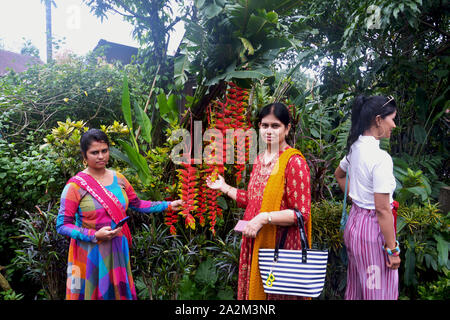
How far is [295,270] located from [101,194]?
114 cm

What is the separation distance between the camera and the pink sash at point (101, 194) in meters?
1.64

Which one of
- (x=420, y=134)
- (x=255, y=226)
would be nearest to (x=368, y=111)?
(x=255, y=226)

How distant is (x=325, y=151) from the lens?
3.11 metres

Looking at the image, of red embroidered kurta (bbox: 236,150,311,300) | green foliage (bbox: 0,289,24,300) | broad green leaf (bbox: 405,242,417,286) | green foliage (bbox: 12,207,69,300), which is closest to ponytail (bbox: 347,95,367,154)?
red embroidered kurta (bbox: 236,150,311,300)

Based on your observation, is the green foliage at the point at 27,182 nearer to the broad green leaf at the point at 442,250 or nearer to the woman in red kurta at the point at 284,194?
the woman in red kurta at the point at 284,194

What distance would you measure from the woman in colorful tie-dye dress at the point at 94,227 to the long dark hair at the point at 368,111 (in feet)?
4.83

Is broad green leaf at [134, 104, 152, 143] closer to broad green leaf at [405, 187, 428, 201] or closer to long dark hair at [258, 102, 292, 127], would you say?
long dark hair at [258, 102, 292, 127]

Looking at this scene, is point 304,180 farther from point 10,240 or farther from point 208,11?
point 10,240

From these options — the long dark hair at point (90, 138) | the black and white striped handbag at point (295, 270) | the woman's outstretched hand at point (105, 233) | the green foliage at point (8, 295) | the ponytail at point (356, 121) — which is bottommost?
the green foliage at point (8, 295)

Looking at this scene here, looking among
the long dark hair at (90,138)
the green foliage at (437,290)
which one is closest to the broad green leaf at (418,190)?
the green foliage at (437,290)

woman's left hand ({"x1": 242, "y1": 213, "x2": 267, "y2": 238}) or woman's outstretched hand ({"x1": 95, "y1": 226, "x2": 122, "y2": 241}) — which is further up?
woman's left hand ({"x1": 242, "y1": 213, "x2": 267, "y2": 238})

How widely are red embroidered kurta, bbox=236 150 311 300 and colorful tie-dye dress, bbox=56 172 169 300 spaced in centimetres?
75

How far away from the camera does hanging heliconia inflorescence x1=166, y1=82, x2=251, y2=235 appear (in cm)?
198
